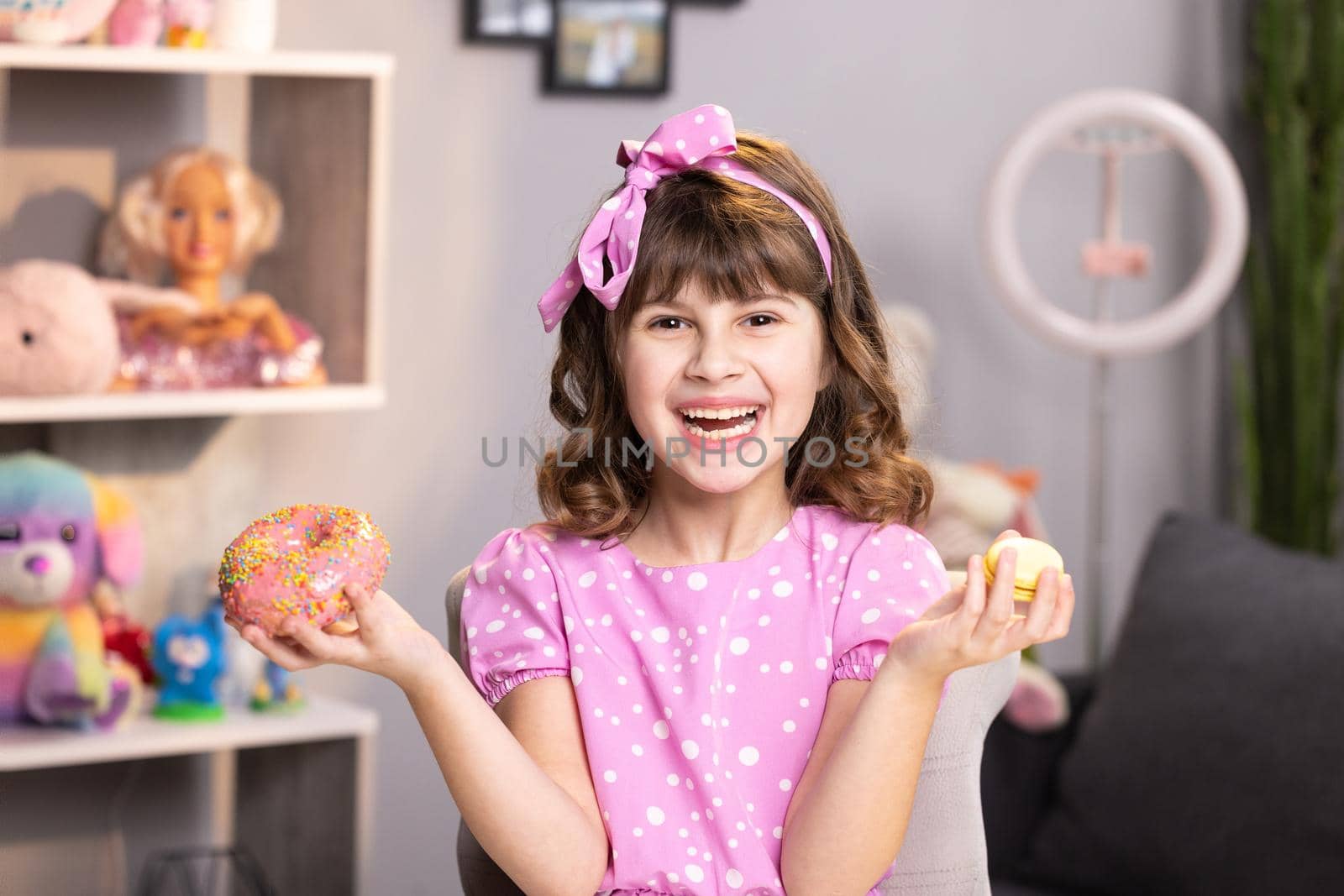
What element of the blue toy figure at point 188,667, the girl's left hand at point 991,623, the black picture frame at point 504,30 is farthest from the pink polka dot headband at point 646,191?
the black picture frame at point 504,30

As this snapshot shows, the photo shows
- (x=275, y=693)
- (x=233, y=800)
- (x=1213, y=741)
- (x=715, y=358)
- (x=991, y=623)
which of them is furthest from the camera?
(x=233, y=800)

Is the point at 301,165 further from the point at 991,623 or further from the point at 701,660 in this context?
the point at 991,623

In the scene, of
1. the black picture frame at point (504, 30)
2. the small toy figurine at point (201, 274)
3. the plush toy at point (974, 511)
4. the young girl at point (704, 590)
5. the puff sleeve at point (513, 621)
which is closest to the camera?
the young girl at point (704, 590)

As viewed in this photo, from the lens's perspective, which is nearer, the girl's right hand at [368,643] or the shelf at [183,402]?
the girl's right hand at [368,643]

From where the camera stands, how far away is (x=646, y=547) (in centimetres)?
133

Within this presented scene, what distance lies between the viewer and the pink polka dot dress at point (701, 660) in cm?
123

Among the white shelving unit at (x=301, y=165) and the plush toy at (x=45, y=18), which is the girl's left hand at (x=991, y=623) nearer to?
the white shelving unit at (x=301, y=165)

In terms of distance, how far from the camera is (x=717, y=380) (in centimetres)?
119

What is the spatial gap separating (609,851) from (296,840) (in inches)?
44.5

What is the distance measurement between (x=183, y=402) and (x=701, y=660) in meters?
0.99

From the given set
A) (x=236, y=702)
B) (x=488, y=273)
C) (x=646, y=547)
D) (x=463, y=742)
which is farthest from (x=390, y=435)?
(x=463, y=742)

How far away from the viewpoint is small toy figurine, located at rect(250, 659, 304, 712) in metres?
2.13

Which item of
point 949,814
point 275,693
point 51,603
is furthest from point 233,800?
point 949,814

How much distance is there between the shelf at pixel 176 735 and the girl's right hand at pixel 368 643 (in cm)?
97
